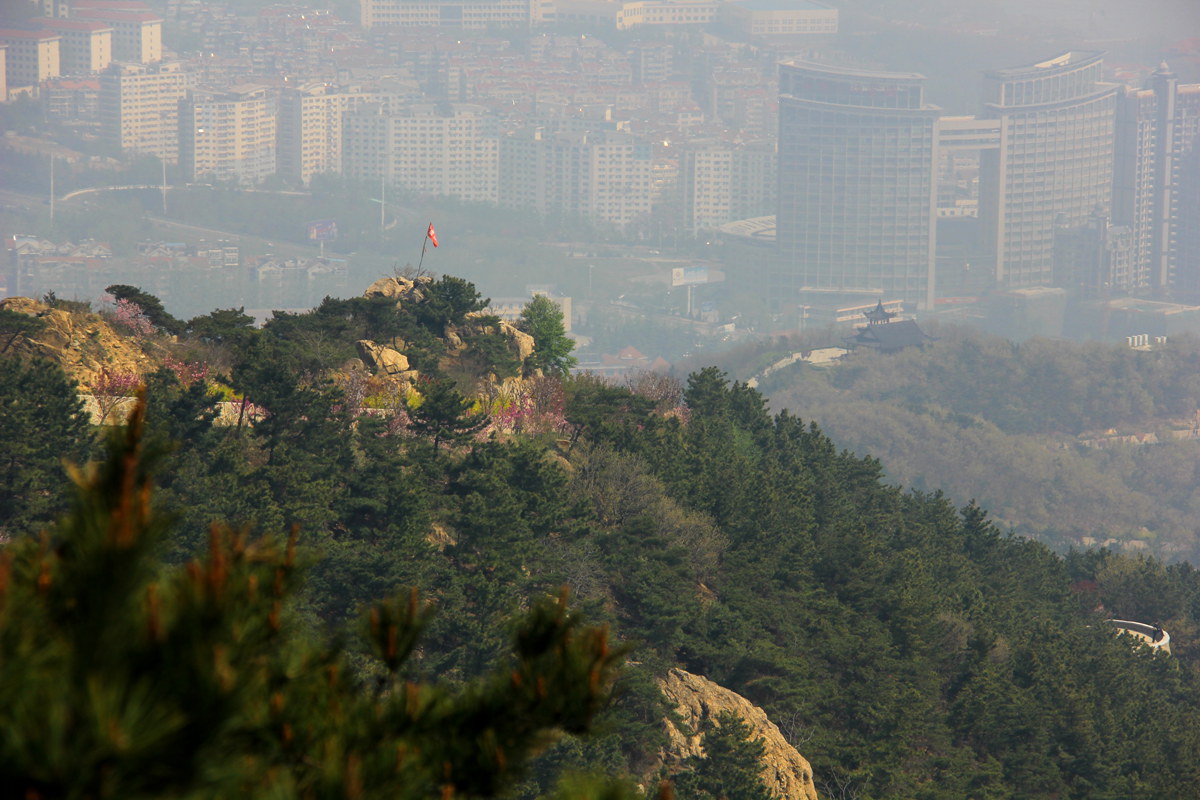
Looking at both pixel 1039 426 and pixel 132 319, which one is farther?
pixel 1039 426

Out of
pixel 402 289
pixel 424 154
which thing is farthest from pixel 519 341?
pixel 424 154

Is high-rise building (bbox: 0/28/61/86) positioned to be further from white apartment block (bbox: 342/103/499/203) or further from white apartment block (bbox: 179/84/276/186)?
white apartment block (bbox: 342/103/499/203)

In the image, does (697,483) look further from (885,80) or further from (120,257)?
(885,80)

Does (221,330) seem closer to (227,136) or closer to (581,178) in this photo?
(227,136)

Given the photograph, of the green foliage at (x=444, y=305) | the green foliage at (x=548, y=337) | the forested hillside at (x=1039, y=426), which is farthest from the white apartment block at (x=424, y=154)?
the green foliage at (x=444, y=305)

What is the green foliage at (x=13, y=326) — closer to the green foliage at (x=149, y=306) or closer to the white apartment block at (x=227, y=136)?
the green foliage at (x=149, y=306)

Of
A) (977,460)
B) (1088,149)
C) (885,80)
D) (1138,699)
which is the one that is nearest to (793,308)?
(885,80)
